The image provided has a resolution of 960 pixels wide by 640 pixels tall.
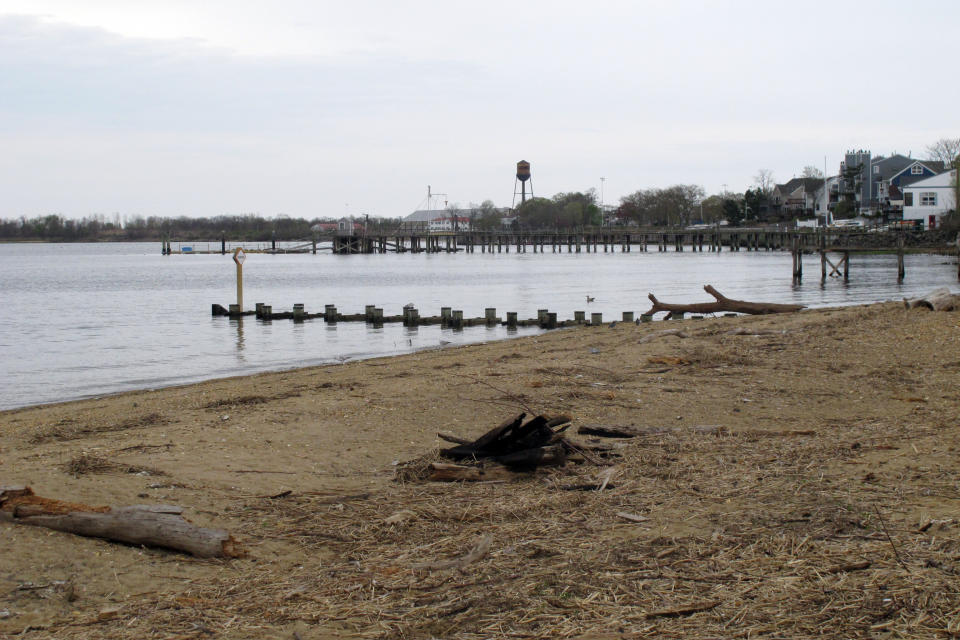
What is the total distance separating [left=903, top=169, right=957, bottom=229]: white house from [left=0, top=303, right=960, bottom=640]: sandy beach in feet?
322

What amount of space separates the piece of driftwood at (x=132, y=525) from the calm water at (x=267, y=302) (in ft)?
43.9

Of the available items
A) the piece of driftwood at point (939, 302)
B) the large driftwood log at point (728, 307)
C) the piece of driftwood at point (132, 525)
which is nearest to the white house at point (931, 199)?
the large driftwood log at point (728, 307)

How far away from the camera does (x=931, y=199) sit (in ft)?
335

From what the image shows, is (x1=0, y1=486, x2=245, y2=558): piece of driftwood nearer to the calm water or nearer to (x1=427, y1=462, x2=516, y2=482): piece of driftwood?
(x1=427, y1=462, x2=516, y2=482): piece of driftwood

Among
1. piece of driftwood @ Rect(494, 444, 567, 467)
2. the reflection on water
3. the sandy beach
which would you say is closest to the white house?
the reflection on water

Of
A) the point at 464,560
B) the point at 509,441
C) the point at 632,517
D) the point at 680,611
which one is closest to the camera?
the point at 680,611

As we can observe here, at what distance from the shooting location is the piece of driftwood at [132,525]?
6066mm

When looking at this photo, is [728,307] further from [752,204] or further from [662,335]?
[752,204]

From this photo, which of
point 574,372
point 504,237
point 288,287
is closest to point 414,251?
point 504,237

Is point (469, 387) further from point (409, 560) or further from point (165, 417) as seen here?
point (409, 560)

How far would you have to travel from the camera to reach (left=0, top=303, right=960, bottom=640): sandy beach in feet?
15.8

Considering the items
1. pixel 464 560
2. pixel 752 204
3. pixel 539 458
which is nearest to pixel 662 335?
pixel 539 458

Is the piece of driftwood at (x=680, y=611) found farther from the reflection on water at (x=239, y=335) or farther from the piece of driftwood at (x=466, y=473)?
the reflection on water at (x=239, y=335)

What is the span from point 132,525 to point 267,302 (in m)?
47.4
